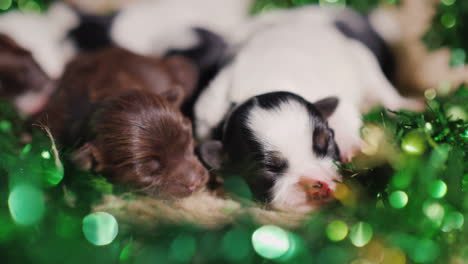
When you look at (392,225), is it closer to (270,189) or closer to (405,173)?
(405,173)

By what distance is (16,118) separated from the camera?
220cm

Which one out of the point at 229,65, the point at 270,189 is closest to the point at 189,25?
the point at 229,65

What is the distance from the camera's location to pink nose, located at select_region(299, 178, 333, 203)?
5.23ft

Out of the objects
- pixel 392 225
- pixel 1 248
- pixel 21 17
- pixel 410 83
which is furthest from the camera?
pixel 21 17

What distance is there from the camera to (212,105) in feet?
7.31

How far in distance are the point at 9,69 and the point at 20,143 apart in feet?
2.49

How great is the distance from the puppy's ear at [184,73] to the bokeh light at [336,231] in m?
1.54

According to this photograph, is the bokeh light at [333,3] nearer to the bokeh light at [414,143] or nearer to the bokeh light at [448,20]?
the bokeh light at [448,20]

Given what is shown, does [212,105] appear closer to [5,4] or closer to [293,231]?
[293,231]

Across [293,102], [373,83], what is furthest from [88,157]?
[373,83]

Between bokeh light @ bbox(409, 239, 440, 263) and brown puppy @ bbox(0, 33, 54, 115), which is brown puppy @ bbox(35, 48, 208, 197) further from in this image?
bokeh light @ bbox(409, 239, 440, 263)

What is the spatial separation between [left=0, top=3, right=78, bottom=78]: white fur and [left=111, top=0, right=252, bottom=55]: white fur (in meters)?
0.35

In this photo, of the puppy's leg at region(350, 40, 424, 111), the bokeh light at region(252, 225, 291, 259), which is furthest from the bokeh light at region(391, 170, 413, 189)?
the puppy's leg at region(350, 40, 424, 111)

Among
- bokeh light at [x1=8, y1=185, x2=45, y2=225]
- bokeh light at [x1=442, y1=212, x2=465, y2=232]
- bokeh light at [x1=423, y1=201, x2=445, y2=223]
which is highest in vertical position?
bokeh light at [x1=8, y1=185, x2=45, y2=225]
